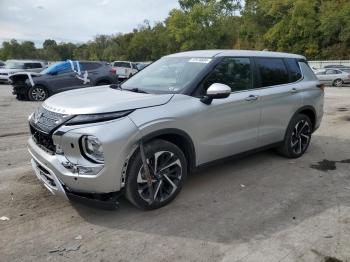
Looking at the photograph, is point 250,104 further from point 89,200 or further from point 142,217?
point 89,200

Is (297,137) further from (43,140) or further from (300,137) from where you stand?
(43,140)

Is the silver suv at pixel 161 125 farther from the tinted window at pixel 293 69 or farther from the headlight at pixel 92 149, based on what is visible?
the tinted window at pixel 293 69

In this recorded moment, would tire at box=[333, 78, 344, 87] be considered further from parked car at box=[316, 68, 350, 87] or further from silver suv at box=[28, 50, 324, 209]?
silver suv at box=[28, 50, 324, 209]

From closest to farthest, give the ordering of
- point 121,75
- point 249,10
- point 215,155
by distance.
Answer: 1. point 215,155
2. point 121,75
3. point 249,10

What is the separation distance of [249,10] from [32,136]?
6522cm

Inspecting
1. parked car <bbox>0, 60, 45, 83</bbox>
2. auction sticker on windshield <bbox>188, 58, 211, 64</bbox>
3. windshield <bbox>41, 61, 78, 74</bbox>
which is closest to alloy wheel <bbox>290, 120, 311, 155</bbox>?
auction sticker on windshield <bbox>188, 58, 211, 64</bbox>

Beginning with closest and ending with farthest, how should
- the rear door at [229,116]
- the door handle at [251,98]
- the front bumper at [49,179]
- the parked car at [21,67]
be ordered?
the front bumper at [49,179] < the rear door at [229,116] < the door handle at [251,98] < the parked car at [21,67]

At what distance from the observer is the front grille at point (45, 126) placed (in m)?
4.00

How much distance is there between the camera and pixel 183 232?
3.89m

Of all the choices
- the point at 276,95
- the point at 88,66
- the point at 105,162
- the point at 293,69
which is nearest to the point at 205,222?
the point at 105,162

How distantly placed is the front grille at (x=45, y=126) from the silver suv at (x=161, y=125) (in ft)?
0.04

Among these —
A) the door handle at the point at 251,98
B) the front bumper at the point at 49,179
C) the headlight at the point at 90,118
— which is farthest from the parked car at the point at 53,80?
the headlight at the point at 90,118

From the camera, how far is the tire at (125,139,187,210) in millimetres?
4039

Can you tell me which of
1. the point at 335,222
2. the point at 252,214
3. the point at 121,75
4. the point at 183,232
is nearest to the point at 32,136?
the point at 183,232
